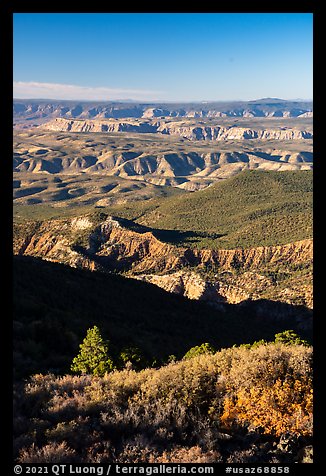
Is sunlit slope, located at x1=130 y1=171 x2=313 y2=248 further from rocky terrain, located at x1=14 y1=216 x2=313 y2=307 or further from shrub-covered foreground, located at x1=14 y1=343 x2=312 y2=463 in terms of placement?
shrub-covered foreground, located at x1=14 y1=343 x2=312 y2=463

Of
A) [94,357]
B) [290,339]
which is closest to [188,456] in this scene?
[94,357]

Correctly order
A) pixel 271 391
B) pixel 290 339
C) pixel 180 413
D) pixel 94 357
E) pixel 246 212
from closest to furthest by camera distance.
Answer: pixel 180 413, pixel 271 391, pixel 94 357, pixel 290 339, pixel 246 212

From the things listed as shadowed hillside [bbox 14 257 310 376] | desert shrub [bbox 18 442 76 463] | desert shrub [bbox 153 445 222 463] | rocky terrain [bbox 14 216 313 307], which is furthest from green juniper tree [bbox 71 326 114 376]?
rocky terrain [bbox 14 216 313 307]

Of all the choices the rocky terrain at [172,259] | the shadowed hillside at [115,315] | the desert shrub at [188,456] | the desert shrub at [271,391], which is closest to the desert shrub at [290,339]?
the shadowed hillside at [115,315]

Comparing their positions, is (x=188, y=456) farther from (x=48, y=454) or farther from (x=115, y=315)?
(x=115, y=315)

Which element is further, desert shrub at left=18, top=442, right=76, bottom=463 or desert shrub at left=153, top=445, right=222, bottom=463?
desert shrub at left=153, top=445, right=222, bottom=463

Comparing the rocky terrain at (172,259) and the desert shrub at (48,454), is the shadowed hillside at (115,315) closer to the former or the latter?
the desert shrub at (48,454)
